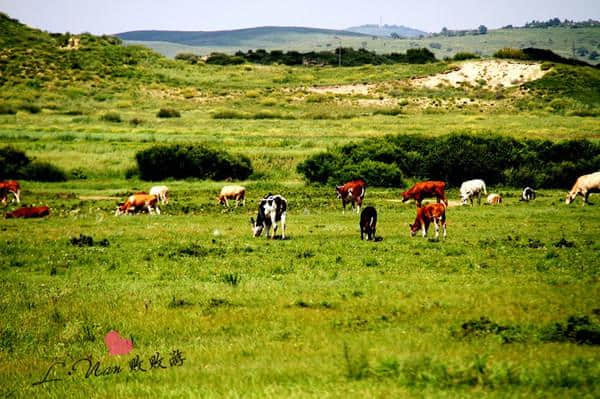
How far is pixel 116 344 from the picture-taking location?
1276 cm

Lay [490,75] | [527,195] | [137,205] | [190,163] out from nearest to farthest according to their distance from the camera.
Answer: [137,205], [527,195], [190,163], [490,75]

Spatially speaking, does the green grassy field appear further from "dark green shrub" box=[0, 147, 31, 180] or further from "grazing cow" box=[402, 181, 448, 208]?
"dark green shrub" box=[0, 147, 31, 180]

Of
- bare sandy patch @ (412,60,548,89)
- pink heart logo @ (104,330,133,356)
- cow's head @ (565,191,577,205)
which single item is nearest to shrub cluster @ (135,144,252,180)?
cow's head @ (565,191,577,205)

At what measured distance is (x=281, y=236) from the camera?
2595 centimetres

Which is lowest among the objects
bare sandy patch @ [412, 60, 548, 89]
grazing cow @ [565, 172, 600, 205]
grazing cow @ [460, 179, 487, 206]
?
grazing cow @ [460, 179, 487, 206]

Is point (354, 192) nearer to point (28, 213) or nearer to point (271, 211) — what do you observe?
point (271, 211)

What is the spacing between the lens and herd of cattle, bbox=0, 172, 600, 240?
2486cm

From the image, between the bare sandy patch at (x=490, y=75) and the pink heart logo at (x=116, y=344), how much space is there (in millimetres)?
108478

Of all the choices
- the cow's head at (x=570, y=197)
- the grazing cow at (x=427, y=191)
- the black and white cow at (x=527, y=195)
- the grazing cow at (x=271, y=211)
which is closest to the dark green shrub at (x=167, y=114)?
the black and white cow at (x=527, y=195)

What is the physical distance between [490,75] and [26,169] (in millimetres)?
88036

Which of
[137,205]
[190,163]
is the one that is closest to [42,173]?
[190,163]

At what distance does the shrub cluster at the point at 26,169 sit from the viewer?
49.2m

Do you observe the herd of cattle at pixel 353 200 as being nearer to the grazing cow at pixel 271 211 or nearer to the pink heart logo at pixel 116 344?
the grazing cow at pixel 271 211

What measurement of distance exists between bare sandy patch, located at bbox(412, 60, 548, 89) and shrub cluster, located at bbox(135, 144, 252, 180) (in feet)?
245
